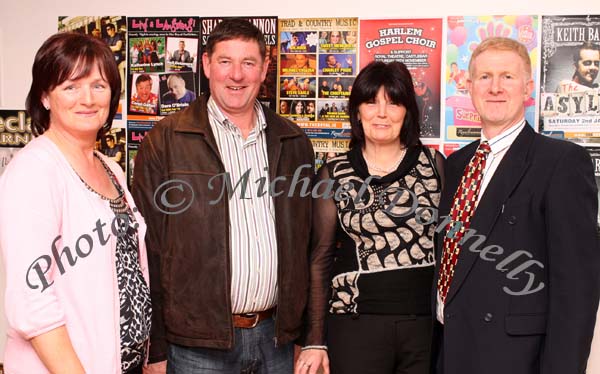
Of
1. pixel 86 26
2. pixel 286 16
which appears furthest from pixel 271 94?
pixel 86 26

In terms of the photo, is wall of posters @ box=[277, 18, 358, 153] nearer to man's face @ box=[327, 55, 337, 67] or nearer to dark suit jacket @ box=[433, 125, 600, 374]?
man's face @ box=[327, 55, 337, 67]

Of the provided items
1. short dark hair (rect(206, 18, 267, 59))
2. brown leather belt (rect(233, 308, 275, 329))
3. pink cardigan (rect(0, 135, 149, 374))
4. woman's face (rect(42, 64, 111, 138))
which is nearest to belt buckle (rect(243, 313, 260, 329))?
brown leather belt (rect(233, 308, 275, 329))

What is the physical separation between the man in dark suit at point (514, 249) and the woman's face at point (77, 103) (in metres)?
1.17

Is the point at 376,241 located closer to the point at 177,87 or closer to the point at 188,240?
the point at 188,240

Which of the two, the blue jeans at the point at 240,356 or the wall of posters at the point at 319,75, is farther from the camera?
the wall of posters at the point at 319,75

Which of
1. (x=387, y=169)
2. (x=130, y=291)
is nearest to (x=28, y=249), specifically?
(x=130, y=291)

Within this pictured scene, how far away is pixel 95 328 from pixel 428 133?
1.54 meters

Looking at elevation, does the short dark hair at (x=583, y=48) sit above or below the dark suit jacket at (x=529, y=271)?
above

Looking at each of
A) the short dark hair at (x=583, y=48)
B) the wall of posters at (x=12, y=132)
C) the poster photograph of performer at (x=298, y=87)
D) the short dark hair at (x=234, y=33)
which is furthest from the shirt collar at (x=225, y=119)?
the short dark hair at (x=583, y=48)

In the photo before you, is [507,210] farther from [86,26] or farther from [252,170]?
[86,26]

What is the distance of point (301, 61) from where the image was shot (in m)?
2.64

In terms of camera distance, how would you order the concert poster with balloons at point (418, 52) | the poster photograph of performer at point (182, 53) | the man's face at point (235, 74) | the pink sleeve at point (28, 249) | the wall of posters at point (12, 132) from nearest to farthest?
the pink sleeve at point (28, 249) < the man's face at point (235, 74) < the concert poster with balloons at point (418, 52) < the poster photograph of performer at point (182, 53) < the wall of posters at point (12, 132)

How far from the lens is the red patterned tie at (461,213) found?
1.99 metres

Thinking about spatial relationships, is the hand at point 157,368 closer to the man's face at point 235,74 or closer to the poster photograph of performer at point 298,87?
the man's face at point 235,74
